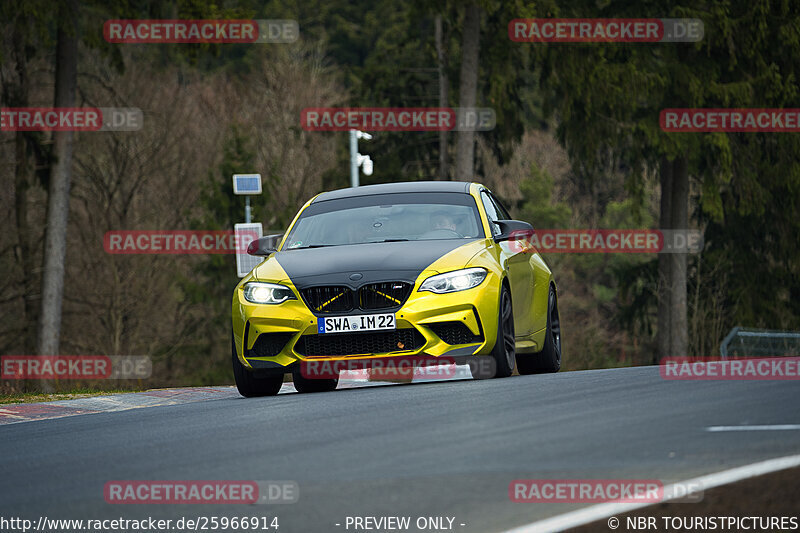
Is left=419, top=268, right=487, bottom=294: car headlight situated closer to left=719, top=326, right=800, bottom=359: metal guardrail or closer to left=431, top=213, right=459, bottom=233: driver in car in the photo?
left=431, top=213, right=459, bottom=233: driver in car

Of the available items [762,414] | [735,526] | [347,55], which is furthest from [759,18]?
[347,55]

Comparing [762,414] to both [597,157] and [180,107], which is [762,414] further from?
[180,107]

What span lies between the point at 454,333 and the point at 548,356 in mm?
2402

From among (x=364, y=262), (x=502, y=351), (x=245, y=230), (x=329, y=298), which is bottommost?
(x=502, y=351)

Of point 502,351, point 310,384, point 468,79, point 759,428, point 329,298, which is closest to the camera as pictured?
point 759,428

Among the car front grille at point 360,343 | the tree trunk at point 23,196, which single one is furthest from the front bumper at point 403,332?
the tree trunk at point 23,196

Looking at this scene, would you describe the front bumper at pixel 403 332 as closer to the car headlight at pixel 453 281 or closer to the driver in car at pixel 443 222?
the car headlight at pixel 453 281

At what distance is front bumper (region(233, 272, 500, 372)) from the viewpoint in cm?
1072

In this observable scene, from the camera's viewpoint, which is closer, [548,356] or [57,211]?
[548,356]

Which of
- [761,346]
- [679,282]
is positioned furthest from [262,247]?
[679,282]

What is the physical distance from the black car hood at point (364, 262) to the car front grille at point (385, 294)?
57 millimetres

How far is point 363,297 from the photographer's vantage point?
10766 mm

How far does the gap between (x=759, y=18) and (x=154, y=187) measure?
22.9 m

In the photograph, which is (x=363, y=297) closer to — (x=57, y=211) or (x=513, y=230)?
(x=513, y=230)
